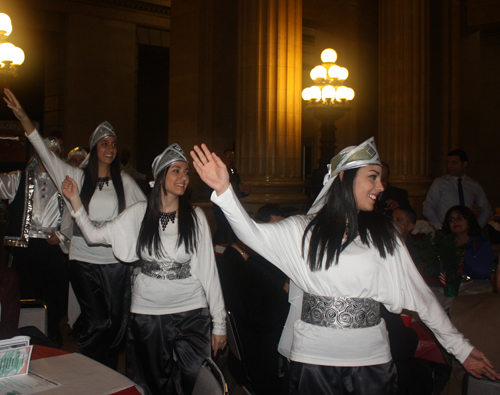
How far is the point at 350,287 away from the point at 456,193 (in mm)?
5327

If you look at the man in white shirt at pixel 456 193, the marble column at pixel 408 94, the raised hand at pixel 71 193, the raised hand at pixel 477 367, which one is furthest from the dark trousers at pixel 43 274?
the marble column at pixel 408 94

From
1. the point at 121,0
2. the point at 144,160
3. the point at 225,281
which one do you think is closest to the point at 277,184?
the point at 225,281

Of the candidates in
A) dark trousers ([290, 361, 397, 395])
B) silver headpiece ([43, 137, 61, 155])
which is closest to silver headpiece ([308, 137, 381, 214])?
dark trousers ([290, 361, 397, 395])

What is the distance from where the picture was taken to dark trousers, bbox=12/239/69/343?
16.7ft

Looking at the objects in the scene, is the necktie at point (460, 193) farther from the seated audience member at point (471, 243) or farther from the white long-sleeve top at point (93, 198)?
the white long-sleeve top at point (93, 198)

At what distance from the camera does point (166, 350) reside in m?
3.26

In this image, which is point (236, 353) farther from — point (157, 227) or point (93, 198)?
point (93, 198)

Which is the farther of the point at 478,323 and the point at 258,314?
the point at 258,314

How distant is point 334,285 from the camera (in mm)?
2359

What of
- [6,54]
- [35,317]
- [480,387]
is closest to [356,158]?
[480,387]

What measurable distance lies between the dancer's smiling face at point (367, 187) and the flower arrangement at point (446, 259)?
5.53 feet

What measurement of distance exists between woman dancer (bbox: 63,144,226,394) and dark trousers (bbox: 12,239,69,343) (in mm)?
2005

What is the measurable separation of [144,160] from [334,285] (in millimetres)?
19396

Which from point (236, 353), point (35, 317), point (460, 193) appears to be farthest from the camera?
Result: point (460, 193)
